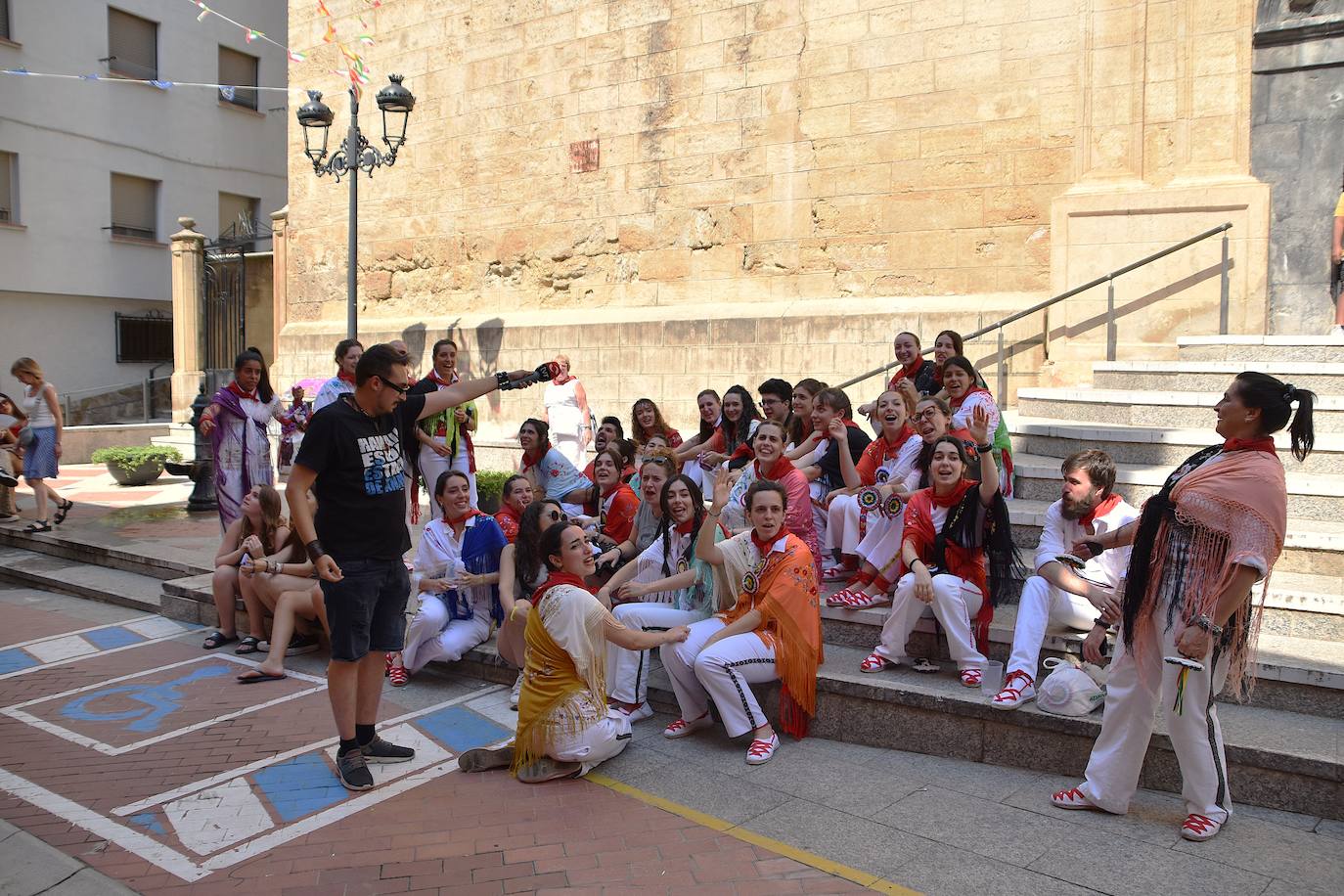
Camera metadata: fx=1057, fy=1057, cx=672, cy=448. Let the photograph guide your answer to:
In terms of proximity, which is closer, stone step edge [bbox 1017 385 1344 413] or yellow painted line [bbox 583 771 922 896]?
yellow painted line [bbox 583 771 922 896]

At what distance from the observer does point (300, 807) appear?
466 centimetres

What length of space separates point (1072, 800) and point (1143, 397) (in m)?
4.34

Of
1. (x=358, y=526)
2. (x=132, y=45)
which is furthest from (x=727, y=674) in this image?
(x=132, y=45)

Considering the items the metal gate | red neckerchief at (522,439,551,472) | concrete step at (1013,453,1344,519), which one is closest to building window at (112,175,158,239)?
the metal gate

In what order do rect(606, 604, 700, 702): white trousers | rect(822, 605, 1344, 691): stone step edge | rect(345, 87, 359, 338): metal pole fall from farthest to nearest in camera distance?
rect(345, 87, 359, 338): metal pole
rect(606, 604, 700, 702): white trousers
rect(822, 605, 1344, 691): stone step edge

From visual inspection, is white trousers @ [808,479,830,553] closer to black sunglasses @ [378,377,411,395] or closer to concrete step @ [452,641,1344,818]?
concrete step @ [452,641,1344,818]

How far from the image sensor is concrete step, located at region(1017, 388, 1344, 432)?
6.98m

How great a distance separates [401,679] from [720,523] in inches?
84.8

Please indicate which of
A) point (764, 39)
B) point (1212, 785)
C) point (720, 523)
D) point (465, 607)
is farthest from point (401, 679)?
point (764, 39)

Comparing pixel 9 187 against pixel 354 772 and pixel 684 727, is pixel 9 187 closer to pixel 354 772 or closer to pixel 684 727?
pixel 354 772

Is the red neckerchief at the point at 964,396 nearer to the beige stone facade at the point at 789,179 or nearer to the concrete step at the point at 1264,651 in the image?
the concrete step at the point at 1264,651

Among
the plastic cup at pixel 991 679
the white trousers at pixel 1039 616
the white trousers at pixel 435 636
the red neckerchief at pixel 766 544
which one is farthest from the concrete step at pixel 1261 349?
the white trousers at pixel 435 636

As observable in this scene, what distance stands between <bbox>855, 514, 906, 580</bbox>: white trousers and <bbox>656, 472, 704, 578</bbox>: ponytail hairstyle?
1005 millimetres

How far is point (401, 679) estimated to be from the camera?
639 centimetres
